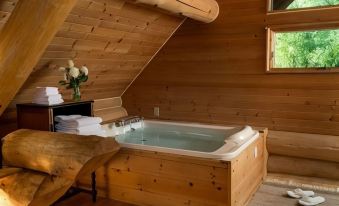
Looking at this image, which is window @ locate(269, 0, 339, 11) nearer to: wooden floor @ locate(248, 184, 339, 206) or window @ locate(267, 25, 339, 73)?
window @ locate(267, 25, 339, 73)

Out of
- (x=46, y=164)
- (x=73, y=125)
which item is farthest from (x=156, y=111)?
(x=46, y=164)

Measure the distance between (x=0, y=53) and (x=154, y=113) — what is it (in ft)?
8.49

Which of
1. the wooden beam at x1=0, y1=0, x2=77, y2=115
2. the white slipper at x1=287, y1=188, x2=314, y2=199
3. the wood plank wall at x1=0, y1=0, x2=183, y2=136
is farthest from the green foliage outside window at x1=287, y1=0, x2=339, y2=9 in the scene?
the wooden beam at x1=0, y1=0, x2=77, y2=115

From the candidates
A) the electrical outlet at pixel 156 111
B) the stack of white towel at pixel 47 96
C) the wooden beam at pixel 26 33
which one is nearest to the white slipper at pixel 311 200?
the electrical outlet at pixel 156 111

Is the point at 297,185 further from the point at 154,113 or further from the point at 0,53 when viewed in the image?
the point at 0,53

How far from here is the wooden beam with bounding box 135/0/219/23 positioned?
9.82 ft

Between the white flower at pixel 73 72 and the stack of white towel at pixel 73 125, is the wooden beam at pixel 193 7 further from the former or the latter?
the stack of white towel at pixel 73 125

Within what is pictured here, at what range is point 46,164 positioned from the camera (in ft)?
7.68

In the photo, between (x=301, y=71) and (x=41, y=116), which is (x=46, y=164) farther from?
(x=301, y=71)

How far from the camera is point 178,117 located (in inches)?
179

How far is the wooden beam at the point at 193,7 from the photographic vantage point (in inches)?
118

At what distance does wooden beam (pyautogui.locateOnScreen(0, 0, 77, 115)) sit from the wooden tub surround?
1.15 meters

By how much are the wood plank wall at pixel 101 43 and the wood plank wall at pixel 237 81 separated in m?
0.36

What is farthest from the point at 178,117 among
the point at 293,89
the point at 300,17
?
the point at 300,17
